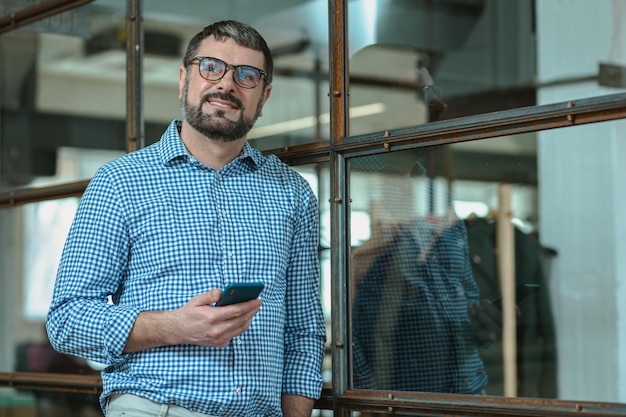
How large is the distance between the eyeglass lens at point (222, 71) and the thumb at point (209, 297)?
0.47m

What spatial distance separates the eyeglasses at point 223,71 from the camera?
191cm

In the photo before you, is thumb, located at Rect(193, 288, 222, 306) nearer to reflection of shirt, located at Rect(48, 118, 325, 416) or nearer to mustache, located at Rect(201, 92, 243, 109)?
reflection of shirt, located at Rect(48, 118, 325, 416)

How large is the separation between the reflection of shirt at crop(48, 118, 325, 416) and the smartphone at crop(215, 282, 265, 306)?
0.16 metres

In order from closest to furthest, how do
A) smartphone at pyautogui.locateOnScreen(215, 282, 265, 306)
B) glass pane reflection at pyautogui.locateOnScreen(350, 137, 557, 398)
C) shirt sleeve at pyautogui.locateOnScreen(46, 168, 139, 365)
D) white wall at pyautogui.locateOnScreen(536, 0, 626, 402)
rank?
smartphone at pyautogui.locateOnScreen(215, 282, 265, 306)
shirt sleeve at pyautogui.locateOnScreen(46, 168, 139, 365)
glass pane reflection at pyautogui.locateOnScreen(350, 137, 557, 398)
white wall at pyautogui.locateOnScreen(536, 0, 626, 402)

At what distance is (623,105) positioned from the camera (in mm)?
1605

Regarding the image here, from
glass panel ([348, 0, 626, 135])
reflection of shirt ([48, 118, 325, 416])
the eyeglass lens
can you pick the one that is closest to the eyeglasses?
the eyeglass lens

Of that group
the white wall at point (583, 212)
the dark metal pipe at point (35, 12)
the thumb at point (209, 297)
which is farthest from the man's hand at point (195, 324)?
the white wall at point (583, 212)

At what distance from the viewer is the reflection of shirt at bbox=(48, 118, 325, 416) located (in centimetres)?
179

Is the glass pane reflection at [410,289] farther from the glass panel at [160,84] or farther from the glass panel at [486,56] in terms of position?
the glass panel at [160,84]

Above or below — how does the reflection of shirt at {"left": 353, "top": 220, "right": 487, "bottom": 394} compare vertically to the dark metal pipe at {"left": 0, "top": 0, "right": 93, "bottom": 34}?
below

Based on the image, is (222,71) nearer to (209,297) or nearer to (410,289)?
(209,297)

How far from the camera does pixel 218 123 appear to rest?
74.8 inches

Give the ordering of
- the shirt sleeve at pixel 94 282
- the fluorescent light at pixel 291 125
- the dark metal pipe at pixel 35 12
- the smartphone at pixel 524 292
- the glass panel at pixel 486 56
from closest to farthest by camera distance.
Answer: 1. the shirt sleeve at pixel 94 282
2. the dark metal pipe at pixel 35 12
3. the smartphone at pixel 524 292
4. the glass panel at pixel 486 56
5. the fluorescent light at pixel 291 125

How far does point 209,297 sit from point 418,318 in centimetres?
75
